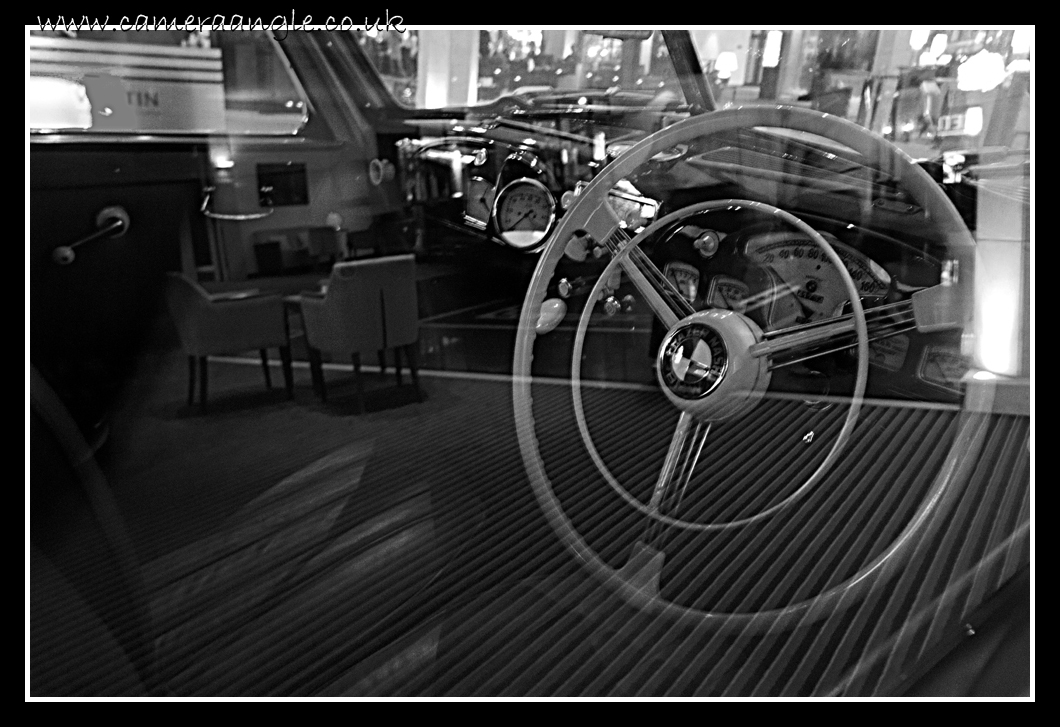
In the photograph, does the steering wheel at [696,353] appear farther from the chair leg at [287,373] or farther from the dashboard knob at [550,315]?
the chair leg at [287,373]

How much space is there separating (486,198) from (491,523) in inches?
14.2

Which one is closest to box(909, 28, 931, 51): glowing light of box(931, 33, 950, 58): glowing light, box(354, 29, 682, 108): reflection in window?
box(931, 33, 950, 58): glowing light

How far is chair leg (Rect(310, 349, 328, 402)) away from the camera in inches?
36.6

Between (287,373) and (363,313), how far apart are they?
100 mm

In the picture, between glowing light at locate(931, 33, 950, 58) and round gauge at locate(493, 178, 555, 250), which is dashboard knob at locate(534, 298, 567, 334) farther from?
glowing light at locate(931, 33, 950, 58)

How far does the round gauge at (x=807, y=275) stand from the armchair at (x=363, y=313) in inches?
14.4

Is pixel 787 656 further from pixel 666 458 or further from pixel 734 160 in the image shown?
pixel 734 160

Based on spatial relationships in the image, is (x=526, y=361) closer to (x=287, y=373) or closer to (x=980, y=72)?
(x=287, y=373)

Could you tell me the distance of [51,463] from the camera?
2.99ft

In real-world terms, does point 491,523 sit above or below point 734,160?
below

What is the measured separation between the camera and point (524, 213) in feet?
3.21

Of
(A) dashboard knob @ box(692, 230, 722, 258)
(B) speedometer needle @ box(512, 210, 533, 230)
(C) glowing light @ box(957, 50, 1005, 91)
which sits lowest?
(A) dashboard knob @ box(692, 230, 722, 258)

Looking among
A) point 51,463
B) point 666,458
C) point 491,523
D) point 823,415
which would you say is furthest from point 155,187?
point 823,415

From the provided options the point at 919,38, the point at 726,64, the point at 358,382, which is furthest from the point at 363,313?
the point at 919,38
